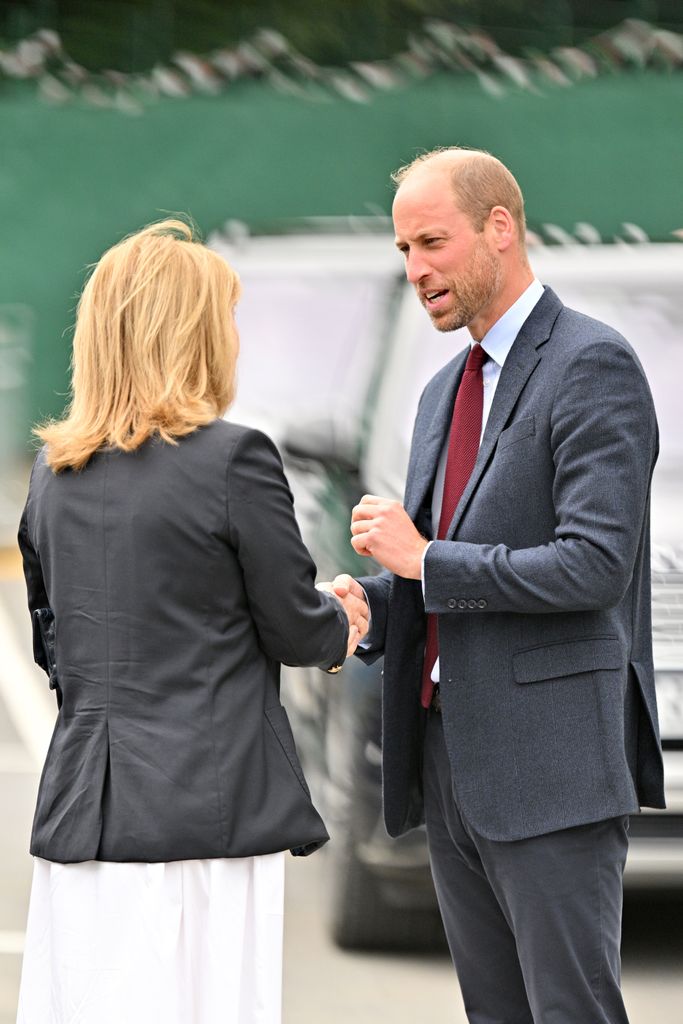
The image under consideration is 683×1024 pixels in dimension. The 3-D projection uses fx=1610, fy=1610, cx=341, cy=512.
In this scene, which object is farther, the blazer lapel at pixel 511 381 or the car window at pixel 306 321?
the car window at pixel 306 321

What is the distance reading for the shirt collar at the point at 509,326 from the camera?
9.93ft

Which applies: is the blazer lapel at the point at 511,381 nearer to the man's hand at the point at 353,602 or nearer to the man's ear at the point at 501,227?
the man's ear at the point at 501,227

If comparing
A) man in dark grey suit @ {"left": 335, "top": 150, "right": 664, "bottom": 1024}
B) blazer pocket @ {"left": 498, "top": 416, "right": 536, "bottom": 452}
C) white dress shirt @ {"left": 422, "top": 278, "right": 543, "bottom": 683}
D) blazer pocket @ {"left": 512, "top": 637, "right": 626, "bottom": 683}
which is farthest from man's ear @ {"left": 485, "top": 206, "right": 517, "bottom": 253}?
blazer pocket @ {"left": 512, "top": 637, "right": 626, "bottom": 683}

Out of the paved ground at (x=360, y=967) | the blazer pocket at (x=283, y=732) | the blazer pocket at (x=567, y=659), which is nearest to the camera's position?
the blazer pocket at (x=283, y=732)

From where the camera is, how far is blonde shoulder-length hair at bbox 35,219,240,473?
2.68 m

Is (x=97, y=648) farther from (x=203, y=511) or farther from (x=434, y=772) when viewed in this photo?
(x=434, y=772)

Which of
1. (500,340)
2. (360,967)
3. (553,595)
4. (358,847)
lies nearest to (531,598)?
(553,595)

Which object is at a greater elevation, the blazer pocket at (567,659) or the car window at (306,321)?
the blazer pocket at (567,659)

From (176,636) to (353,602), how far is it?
1.86ft

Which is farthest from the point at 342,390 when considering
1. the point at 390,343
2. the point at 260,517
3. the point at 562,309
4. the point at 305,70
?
the point at 305,70

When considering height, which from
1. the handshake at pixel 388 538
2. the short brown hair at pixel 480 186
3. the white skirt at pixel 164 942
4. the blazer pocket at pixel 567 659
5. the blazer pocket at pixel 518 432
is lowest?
the white skirt at pixel 164 942

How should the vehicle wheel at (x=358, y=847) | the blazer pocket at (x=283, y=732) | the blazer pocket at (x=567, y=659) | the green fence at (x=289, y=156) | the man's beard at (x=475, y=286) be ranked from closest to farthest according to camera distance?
1. the blazer pocket at (x=283, y=732)
2. the blazer pocket at (x=567, y=659)
3. the man's beard at (x=475, y=286)
4. the vehicle wheel at (x=358, y=847)
5. the green fence at (x=289, y=156)

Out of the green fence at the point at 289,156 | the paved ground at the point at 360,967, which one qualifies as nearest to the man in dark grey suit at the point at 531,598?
the paved ground at the point at 360,967

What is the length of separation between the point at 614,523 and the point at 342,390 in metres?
2.64
